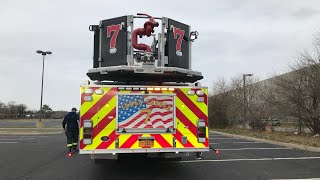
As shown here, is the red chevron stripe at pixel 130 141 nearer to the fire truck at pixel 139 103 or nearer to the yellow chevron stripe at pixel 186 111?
the fire truck at pixel 139 103

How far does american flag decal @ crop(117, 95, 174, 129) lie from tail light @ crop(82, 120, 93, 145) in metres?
0.60

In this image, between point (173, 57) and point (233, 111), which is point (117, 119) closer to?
point (173, 57)

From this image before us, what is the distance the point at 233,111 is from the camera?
31562 mm

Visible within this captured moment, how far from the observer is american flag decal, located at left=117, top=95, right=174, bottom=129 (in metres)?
7.47

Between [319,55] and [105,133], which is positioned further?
[319,55]

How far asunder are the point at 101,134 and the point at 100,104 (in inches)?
24.0

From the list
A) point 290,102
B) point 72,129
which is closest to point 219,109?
point 290,102

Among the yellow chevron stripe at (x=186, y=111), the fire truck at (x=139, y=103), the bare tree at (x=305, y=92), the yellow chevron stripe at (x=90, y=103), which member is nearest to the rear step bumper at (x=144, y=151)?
the fire truck at (x=139, y=103)

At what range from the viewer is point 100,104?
24.4 feet

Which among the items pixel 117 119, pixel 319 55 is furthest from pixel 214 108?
pixel 117 119

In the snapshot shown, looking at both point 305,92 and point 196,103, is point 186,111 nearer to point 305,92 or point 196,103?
point 196,103

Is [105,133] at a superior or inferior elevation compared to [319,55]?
inferior

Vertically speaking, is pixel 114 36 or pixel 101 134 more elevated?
pixel 114 36

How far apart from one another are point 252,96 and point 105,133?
1037 inches
